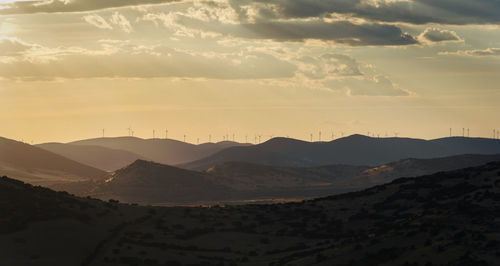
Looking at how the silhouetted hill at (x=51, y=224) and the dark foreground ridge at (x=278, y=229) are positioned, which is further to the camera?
the silhouetted hill at (x=51, y=224)

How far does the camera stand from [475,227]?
79.3m

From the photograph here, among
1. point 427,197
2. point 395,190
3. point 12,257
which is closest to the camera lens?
point 12,257

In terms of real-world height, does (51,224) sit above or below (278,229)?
above

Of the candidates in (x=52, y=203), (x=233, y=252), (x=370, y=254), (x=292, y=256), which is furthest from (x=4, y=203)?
(x=370, y=254)

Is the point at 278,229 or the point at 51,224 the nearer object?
the point at 51,224

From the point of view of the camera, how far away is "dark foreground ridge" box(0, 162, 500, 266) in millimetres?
74312

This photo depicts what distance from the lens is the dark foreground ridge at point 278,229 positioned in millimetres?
74312

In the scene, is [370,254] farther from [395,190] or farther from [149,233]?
[395,190]

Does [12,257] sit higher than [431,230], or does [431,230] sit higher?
[431,230]

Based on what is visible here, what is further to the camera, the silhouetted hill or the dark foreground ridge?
the silhouetted hill

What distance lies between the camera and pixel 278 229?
11794 cm

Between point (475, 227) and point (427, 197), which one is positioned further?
point (427, 197)

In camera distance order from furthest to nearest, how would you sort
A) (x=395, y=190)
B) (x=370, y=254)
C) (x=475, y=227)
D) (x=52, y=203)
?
(x=395, y=190) → (x=52, y=203) → (x=475, y=227) → (x=370, y=254)

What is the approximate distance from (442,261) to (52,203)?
210 ft
